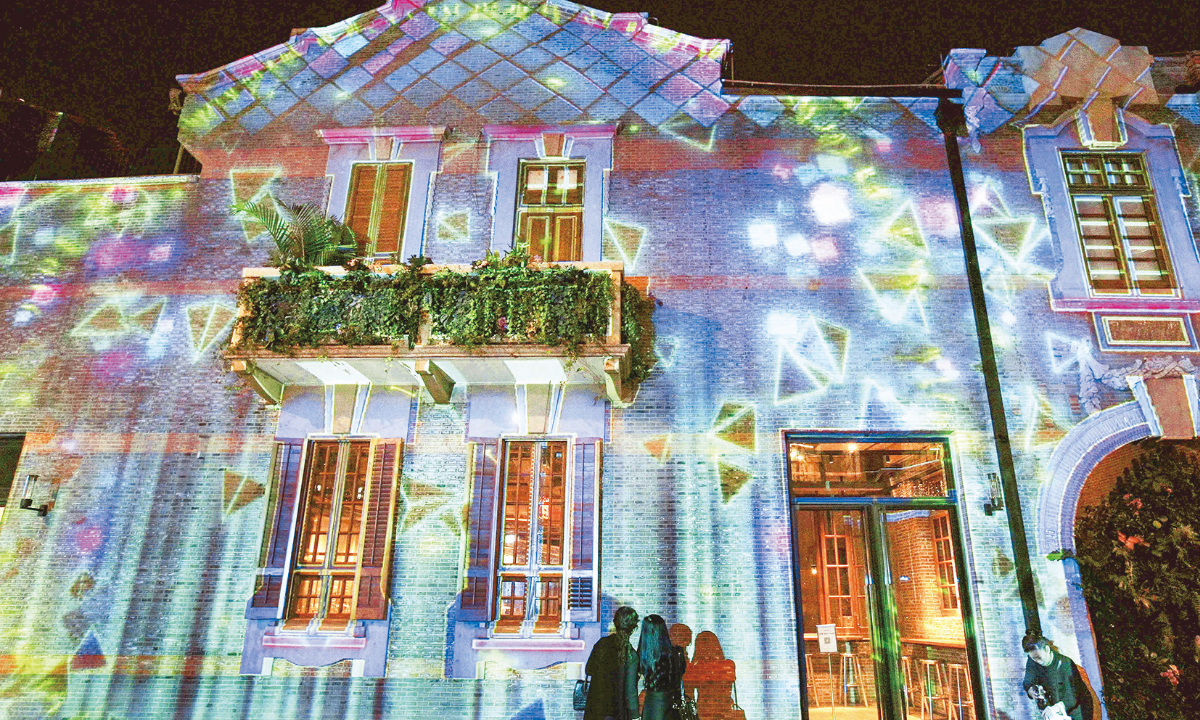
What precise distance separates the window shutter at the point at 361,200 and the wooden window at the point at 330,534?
3246 millimetres

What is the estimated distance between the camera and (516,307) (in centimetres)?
903

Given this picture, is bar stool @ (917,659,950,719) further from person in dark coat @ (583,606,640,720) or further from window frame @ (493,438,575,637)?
person in dark coat @ (583,606,640,720)

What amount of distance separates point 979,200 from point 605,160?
18.2 ft

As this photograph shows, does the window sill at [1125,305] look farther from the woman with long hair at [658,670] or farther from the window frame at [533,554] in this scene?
the woman with long hair at [658,670]

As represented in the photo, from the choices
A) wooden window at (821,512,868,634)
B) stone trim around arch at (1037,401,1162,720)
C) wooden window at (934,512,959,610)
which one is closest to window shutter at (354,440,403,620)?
wooden window at (821,512,868,634)

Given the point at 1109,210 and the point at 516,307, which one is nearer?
the point at 516,307

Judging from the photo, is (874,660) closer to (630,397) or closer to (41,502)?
(630,397)

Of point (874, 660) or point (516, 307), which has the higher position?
point (516, 307)

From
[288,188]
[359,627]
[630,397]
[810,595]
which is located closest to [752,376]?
[630,397]

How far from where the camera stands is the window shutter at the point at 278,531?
905cm

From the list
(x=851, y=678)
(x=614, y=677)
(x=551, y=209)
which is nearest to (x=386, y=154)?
(x=551, y=209)

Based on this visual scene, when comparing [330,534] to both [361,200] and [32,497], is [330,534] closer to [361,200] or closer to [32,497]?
[32,497]

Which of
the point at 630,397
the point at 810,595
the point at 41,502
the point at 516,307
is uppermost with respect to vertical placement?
the point at 516,307

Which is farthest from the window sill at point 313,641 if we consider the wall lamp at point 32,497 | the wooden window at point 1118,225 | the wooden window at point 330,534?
the wooden window at point 1118,225
